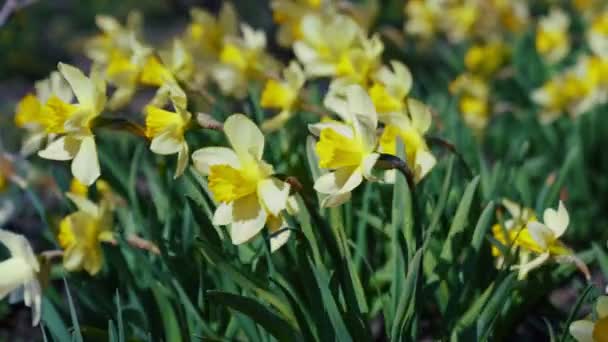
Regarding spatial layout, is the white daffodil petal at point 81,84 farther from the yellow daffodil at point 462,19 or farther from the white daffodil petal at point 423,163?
the yellow daffodil at point 462,19

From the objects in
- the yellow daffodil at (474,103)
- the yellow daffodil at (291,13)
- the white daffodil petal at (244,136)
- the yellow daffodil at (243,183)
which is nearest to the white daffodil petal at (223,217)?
the yellow daffodil at (243,183)

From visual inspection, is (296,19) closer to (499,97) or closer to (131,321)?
(131,321)

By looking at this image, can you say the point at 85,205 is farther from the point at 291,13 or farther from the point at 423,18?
the point at 423,18

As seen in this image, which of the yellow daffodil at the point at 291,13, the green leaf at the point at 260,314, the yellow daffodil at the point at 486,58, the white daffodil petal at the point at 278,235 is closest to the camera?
the green leaf at the point at 260,314

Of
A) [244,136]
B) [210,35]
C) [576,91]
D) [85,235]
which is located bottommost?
[576,91]

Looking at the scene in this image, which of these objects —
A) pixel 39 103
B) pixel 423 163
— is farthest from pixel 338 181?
pixel 39 103

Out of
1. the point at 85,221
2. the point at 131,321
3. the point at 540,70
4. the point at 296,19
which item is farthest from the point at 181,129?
the point at 540,70

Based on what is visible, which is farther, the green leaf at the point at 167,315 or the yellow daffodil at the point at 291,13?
the yellow daffodil at the point at 291,13
